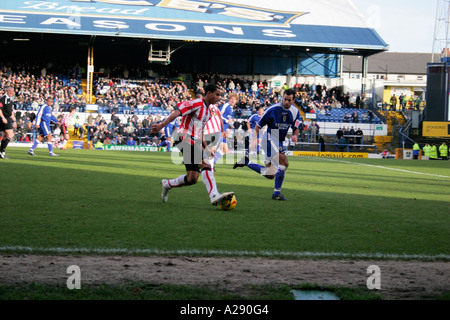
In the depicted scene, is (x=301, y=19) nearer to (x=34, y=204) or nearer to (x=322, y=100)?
(x=322, y=100)

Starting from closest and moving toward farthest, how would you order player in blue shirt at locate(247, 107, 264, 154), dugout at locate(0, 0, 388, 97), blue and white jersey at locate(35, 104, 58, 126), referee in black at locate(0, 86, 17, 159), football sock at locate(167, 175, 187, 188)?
football sock at locate(167, 175, 187, 188), player in blue shirt at locate(247, 107, 264, 154), referee in black at locate(0, 86, 17, 159), blue and white jersey at locate(35, 104, 58, 126), dugout at locate(0, 0, 388, 97)

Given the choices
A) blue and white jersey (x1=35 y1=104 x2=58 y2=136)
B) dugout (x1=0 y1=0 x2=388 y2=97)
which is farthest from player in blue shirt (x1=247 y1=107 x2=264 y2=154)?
dugout (x1=0 y1=0 x2=388 y2=97)

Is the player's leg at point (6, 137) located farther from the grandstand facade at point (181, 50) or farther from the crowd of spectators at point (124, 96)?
the grandstand facade at point (181, 50)

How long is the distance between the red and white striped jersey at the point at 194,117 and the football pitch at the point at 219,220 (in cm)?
130

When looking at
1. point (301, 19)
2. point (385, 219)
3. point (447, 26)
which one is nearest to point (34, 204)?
point (385, 219)

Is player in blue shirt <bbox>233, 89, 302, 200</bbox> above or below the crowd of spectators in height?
below

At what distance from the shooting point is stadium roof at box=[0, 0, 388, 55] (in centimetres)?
4225

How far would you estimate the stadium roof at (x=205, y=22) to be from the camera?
139 feet

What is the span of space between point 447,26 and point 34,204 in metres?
52.3

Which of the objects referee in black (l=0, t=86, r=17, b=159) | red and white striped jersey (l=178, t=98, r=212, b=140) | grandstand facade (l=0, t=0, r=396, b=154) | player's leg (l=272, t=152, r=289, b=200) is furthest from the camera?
grandstand facade (l=0, t=0, r=396, b=154)

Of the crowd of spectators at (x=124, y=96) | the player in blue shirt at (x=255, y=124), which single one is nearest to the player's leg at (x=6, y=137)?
the player in blue shirt at (x=255, y=124)

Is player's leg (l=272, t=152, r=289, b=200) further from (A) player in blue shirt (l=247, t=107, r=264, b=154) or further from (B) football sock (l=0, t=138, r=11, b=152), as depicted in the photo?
(B) football sock (l=0, t=138, r=11, b=152)

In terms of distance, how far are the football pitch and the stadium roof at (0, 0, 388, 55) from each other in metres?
30.8

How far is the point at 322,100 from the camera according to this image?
Result: 4716 cm
